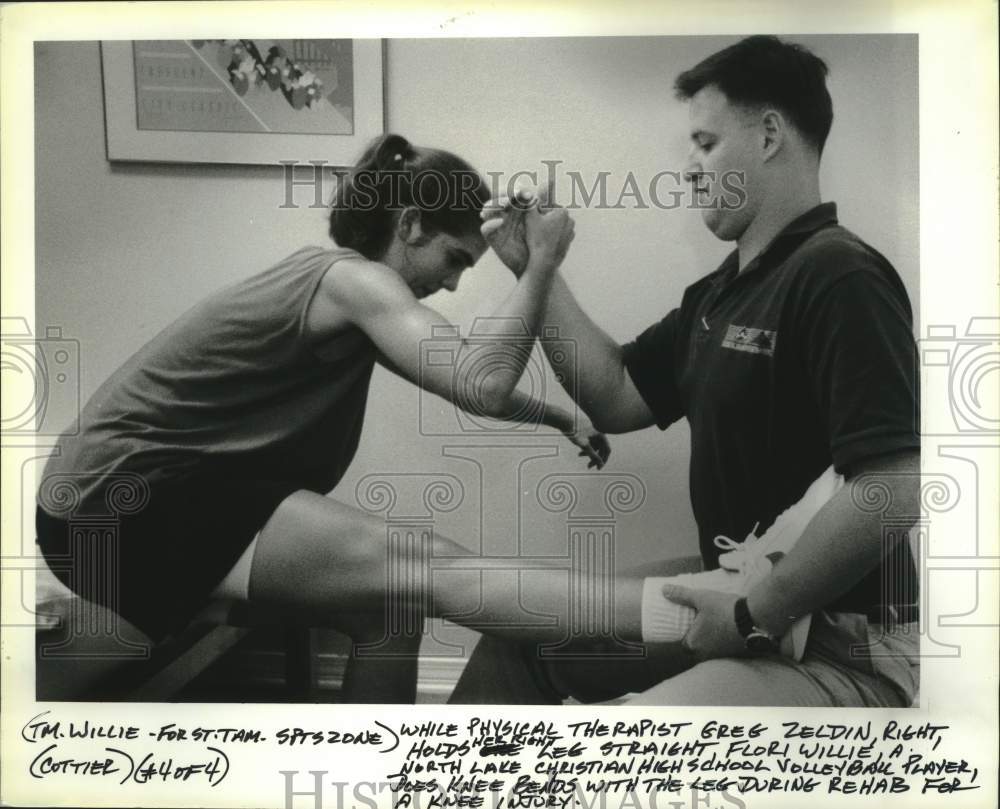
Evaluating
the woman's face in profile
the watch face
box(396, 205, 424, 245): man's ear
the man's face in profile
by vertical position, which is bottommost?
the watch face

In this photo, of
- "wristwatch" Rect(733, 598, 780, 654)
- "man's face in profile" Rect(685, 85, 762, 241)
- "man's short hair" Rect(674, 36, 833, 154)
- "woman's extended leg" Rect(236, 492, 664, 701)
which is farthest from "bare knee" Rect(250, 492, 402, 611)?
"man's short hair" Rect(674, 36, 833, 154)

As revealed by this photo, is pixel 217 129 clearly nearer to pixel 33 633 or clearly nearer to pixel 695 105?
pixel 695 105

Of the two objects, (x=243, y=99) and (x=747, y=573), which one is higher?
(x=243, y=99)

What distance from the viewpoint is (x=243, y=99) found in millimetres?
2064

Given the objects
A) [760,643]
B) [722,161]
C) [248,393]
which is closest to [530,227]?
[722,161]

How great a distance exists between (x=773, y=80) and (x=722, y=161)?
0.60 ft

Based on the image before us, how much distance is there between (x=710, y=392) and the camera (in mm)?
2012

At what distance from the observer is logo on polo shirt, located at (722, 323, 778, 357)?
1978 millimetres

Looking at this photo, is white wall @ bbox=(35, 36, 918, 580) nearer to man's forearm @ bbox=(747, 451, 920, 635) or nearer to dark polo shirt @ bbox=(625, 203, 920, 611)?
dark polo shirt @ bbox=(625, 203, 920, 611)

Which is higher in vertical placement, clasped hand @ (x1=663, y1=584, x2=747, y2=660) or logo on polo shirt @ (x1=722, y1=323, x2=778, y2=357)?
logo on polo shirt @ (x1=722, y1=323, x2=778, y2=357)

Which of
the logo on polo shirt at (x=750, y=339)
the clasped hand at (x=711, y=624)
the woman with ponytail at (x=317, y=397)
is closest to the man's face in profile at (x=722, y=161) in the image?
the logo on polo shirt at (x=750, y=339)

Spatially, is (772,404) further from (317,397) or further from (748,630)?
(317,397)

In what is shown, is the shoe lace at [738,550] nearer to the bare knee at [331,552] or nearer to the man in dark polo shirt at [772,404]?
the man in dark polo shirt at [772,404]

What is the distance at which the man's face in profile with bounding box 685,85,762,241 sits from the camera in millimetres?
2021
